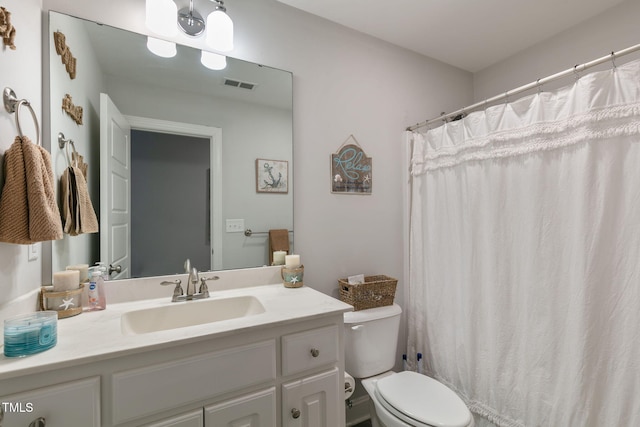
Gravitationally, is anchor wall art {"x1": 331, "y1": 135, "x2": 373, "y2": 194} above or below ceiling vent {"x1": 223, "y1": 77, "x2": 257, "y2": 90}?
below

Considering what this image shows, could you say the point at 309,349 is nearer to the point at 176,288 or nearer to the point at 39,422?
the point at 176,288

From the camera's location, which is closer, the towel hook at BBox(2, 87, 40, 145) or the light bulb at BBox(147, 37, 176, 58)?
the towel hook at BBox(2, 87, 40, 145)

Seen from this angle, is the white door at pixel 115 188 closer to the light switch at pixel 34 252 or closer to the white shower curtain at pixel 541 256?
the light switch at pixel 34 252

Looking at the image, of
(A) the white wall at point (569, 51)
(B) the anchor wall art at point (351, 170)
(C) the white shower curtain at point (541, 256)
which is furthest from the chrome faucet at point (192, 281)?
(A) the white wall at point (569, 51)

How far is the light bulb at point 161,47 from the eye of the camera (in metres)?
1.34

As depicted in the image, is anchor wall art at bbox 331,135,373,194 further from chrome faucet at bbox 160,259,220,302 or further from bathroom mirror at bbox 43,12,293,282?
→ chrome faucet at bbox 160,259,220,302

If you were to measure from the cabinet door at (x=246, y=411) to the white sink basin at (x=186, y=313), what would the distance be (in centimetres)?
32

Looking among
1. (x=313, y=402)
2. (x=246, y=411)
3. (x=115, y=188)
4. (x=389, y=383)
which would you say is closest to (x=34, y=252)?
(x=115, y=188)

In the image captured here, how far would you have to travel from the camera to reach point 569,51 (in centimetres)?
188

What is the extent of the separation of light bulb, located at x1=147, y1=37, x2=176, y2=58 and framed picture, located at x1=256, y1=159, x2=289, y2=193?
0.64m

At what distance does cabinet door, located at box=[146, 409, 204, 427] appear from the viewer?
2.84 feet

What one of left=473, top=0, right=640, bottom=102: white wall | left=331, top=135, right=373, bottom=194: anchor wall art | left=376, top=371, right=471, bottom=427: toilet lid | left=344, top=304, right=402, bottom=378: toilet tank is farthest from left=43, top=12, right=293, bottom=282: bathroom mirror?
left=473, top=0, right=640, bottom=102: white wall

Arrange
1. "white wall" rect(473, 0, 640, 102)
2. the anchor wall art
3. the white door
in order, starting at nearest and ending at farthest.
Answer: the white door < "white wall" rect(473, 0, 640, 102) < the anchor wall art

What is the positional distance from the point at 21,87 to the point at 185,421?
1.23m
